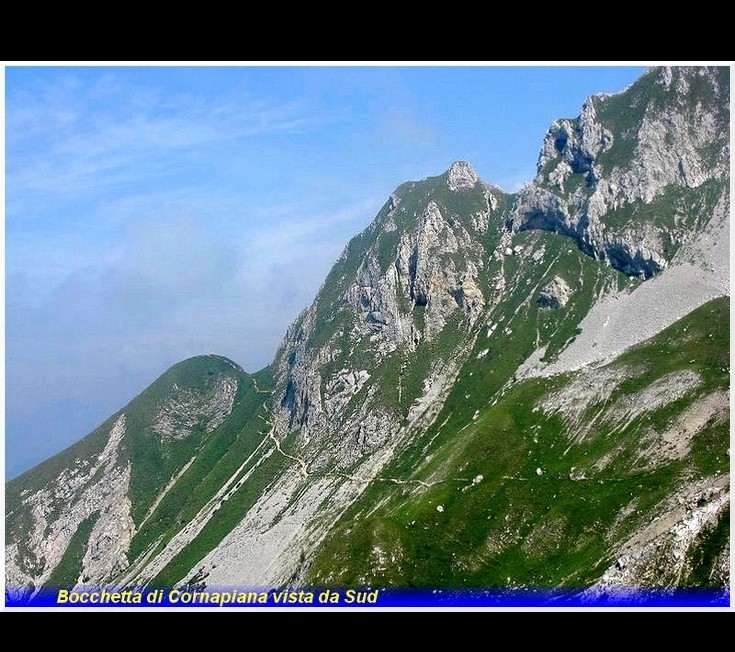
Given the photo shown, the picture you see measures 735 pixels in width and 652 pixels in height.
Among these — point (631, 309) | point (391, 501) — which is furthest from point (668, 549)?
point (631, 309)

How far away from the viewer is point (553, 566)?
103562 mm

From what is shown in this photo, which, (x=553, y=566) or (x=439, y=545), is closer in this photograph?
(x=553, y=566)

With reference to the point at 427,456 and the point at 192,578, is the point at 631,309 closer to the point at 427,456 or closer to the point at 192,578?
the point at 427,456

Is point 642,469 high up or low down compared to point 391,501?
up

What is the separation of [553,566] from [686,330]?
86.0 meters

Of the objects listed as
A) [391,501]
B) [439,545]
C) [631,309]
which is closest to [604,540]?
[439,545]

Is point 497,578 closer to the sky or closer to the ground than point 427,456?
closer to the sky

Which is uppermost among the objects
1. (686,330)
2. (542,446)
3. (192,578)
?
(686,330)

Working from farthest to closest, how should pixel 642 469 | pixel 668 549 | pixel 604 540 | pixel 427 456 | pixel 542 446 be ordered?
pixel 427 456, pixel 542 446, pixel 642 469, pixel 604 540, pixel 668 549
